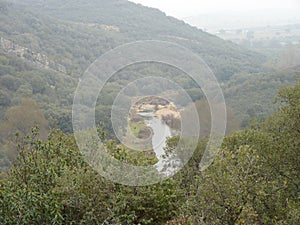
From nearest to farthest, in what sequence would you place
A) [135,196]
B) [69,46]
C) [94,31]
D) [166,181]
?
[135,196]
[166,181]
[69,46]
[94,31]

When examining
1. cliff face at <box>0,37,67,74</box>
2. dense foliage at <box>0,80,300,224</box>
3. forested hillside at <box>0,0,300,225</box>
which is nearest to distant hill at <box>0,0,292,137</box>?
cliff face at <box>0,37,67,74</box>

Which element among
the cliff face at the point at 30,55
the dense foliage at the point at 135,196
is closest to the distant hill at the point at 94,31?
the cliff face at the point at 30,55

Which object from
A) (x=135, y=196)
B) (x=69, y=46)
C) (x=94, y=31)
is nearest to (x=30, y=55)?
(x=69, y=46)

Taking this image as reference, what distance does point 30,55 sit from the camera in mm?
89812

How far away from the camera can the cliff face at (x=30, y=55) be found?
87.1m

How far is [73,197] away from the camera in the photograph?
883 centimetres

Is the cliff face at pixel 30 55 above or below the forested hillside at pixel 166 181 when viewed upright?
below

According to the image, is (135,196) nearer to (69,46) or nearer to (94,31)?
(69,46)

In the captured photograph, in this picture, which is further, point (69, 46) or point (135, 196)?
point (69, 46)

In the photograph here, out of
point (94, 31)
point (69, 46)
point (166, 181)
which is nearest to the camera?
point (166, 181)

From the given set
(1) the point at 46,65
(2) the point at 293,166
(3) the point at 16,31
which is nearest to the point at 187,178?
(2) the point at 293,166

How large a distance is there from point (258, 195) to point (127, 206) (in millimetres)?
2996

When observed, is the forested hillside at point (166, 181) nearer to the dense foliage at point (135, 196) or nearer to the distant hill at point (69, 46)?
the dense foliage at point (135, 196)

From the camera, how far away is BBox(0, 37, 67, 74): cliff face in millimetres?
87125
